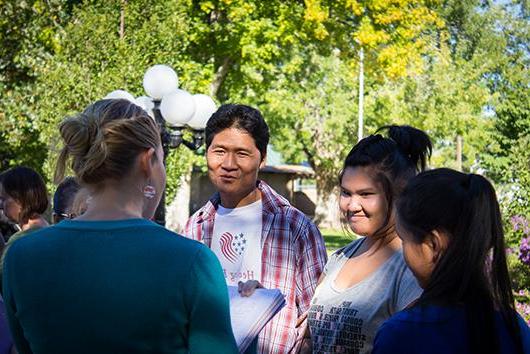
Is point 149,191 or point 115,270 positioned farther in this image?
point 149,191

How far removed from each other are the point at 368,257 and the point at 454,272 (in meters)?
1.13

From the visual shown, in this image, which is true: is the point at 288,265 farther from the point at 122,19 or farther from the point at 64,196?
the point at 122,19

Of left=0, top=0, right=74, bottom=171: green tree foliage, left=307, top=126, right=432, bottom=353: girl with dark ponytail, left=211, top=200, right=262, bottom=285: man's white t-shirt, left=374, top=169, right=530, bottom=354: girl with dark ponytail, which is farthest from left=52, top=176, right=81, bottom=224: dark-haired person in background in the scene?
left=0, top=0, right=74, bottom=171: green tree foliage

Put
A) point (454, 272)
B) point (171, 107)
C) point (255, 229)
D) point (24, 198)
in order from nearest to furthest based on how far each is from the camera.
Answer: point (454, 272), point (255, 229), point (24, 198), point (171, 107)

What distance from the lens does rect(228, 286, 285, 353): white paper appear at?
9.15 ft

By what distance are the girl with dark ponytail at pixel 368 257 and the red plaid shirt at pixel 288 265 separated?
368 millimetres

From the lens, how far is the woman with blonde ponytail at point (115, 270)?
209cm

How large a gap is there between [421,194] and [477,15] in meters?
42.3

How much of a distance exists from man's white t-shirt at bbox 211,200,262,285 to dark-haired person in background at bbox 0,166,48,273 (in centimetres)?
139

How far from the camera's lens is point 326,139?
121 feet

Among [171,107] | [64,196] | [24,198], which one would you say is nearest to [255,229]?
[64,196]

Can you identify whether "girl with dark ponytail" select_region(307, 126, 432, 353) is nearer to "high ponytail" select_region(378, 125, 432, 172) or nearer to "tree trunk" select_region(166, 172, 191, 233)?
"high ponytail" select_region(378, 125, 432, 172)

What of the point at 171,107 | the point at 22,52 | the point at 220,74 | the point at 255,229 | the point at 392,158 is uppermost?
the point at 220,74

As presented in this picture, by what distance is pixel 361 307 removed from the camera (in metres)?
3.14
